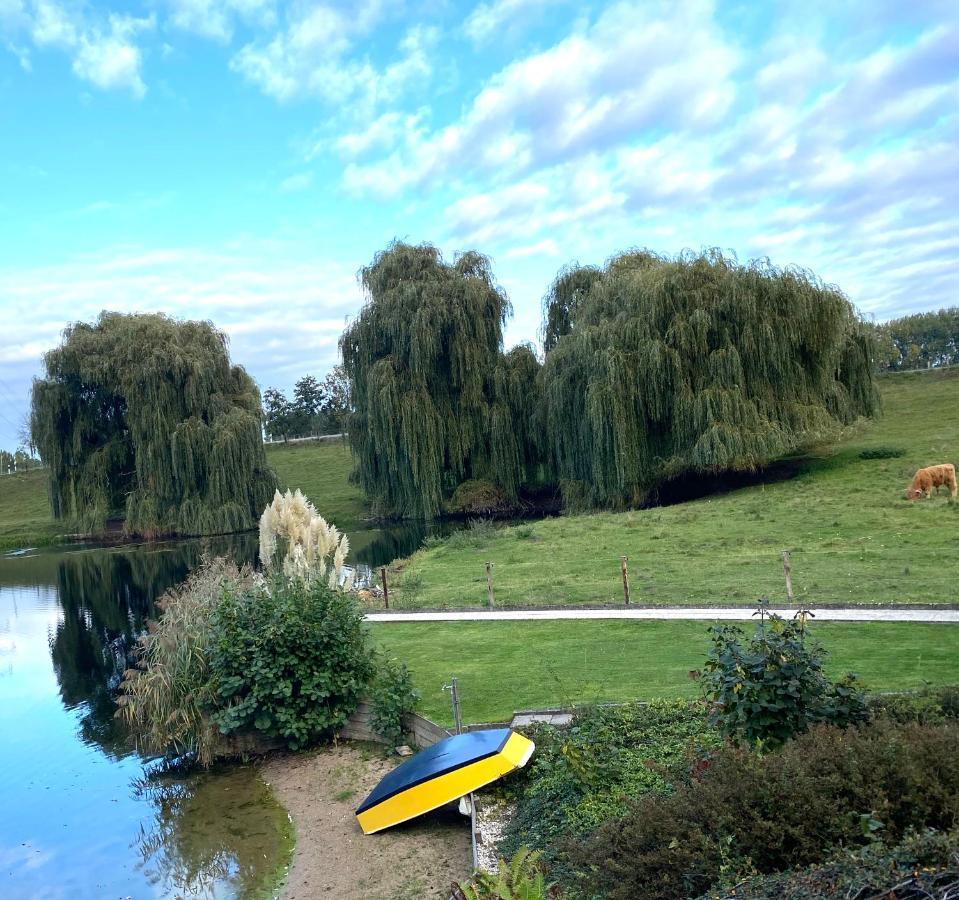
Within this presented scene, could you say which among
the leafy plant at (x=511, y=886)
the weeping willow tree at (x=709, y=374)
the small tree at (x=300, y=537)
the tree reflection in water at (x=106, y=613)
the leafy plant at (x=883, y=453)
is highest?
the weeping willow tree at (x=709, y=374)

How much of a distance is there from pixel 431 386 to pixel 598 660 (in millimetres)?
28691

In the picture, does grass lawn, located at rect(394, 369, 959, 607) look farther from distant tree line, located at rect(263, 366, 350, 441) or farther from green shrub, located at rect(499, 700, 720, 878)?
distant tree line, located at rect(263, 366, 350, 441)

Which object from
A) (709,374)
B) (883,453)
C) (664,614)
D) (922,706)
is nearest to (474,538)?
(709,374)

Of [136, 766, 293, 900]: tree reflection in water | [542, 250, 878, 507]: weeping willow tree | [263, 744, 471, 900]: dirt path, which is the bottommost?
[136, 766, 293, 900]: tree reflection in water

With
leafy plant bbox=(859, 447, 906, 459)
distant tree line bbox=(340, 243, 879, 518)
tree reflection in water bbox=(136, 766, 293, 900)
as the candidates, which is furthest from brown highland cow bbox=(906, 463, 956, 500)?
tree reflection in water bbox=(136, 766, 293, 900)

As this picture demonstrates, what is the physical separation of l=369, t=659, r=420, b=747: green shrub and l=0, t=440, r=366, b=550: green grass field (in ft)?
114

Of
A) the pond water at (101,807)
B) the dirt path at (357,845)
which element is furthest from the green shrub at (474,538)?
the dirt path at (357,845)

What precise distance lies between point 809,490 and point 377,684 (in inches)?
860

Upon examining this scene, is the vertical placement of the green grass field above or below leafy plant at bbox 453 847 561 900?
above

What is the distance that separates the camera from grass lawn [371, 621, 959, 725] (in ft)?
34.0

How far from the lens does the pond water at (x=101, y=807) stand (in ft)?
29.5

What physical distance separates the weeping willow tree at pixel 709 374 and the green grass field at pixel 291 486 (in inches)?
741

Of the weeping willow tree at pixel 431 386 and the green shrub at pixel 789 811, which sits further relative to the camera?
the weeping willow tree at pixel 431 386

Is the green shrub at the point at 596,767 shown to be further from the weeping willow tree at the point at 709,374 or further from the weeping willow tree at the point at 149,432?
the weeping willow tree at the point at 149,432
